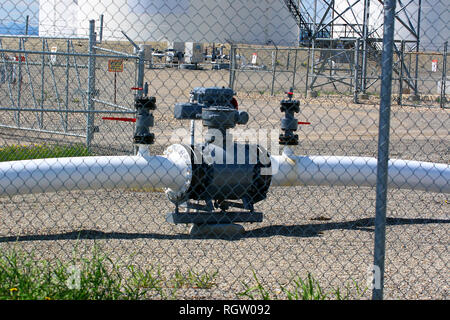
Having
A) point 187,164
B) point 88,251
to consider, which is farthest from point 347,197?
point 88,251

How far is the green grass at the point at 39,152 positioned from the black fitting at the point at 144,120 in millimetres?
3269

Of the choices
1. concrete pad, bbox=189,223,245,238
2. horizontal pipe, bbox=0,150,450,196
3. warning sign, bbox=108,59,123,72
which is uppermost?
warning sign, bbox=108,59,123,72

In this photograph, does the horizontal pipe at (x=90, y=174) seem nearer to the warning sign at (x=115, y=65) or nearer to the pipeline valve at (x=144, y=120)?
the pipeline valve at (x=144, y=120)

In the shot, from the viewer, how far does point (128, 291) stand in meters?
4.23

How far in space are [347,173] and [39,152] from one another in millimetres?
5089

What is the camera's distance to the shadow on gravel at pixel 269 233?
20.2 feet

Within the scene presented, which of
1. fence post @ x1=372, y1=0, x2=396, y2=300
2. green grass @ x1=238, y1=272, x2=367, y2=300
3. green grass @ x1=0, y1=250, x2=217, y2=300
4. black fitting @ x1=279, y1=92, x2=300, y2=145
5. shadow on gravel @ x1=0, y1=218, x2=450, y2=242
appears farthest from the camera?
black fitting @ x1=279, y1=92, x2=300, y2=145

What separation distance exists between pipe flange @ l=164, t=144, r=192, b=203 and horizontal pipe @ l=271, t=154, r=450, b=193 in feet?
3.14

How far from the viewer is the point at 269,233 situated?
6.54 meters

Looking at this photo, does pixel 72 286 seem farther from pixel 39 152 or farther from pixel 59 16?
pixel 59 16

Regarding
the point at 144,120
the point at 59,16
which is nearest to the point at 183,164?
the point at 144,120

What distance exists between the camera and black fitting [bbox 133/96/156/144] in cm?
659

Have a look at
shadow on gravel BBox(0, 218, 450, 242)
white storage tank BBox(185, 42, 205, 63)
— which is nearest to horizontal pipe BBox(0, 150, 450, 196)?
shadow on gravel BBox(0, 218, 450, 242)

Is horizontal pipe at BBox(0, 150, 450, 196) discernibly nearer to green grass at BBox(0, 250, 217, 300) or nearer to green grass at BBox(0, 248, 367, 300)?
green grass at BBox(0, 248, 367, 300)
